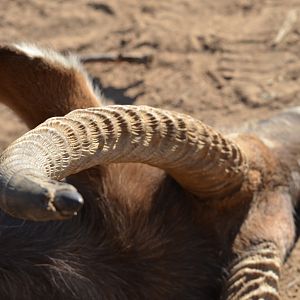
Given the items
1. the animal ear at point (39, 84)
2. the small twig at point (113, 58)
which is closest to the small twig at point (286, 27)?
the small twig at point (113, 58)

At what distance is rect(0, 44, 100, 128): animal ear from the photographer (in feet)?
14.4

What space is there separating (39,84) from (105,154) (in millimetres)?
1164

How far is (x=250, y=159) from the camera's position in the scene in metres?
4.46

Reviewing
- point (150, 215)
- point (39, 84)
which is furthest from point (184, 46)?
point (150, 215)

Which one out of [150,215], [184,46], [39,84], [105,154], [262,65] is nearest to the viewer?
[105,154]

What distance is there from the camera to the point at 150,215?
431 cm

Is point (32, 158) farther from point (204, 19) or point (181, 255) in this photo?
point (204, 19)

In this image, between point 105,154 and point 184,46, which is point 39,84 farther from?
point 184,46

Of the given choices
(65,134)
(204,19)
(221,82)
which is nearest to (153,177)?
(65,134)

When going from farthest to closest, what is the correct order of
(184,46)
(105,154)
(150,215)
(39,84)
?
(184,46) < (39,84) < (150,215) < (105,154)

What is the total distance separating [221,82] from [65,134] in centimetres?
380

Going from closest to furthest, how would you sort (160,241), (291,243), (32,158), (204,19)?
(32,158) → (160,241) → (291,243) → (204,19)

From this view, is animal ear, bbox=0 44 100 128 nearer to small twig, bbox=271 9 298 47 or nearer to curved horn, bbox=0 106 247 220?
curved horn, bbox=0 106 247 220

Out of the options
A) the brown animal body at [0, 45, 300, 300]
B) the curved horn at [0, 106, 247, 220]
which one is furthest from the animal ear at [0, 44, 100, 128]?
the curved horn at [0, 106, 247, 220]
